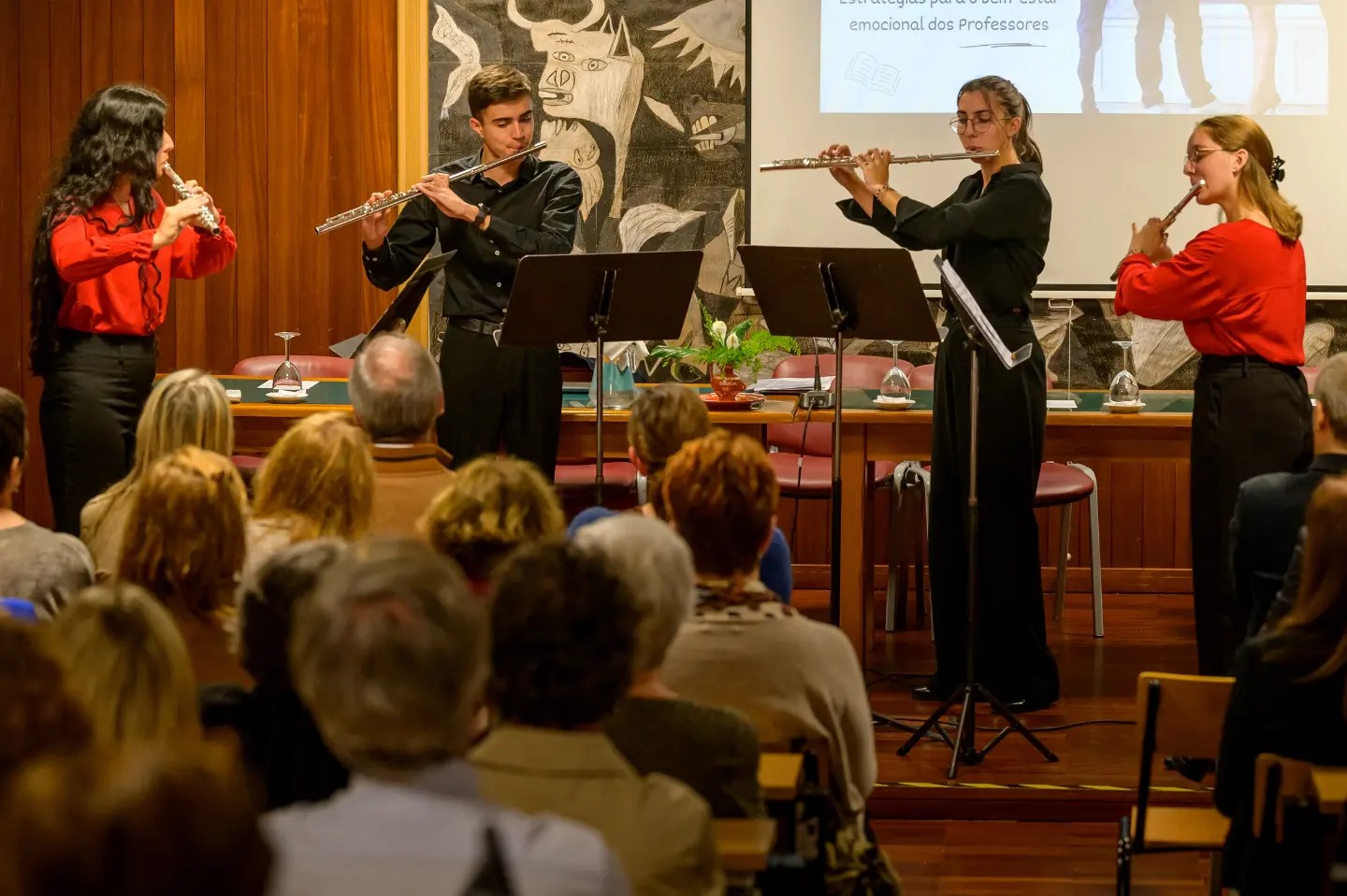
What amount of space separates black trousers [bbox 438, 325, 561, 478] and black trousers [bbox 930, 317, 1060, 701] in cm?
107

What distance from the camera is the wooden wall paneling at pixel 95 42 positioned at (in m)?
6.54

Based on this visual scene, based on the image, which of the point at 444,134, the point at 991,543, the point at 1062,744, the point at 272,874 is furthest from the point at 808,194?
the point at 272,874

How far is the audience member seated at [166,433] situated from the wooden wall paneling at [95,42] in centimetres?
376

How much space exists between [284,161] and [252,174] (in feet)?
0.46

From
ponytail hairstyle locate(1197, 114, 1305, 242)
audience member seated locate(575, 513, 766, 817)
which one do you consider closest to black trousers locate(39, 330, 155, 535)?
audience member seated locate(575, 513, 766, 817)

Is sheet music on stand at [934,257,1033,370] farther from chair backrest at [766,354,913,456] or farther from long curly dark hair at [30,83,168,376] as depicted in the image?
long curly dark hair at [30,83,168,376]

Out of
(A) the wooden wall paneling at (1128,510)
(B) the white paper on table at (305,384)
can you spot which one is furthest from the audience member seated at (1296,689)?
(A) the wooden wall paneling at (1128,510)

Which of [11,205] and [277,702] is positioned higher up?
[11,205]

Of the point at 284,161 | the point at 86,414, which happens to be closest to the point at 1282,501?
the point at 86,414

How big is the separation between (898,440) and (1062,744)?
1.01 m

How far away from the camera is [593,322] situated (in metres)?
4.17

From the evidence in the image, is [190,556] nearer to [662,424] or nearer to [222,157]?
[662,424]

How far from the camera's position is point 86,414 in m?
4.41

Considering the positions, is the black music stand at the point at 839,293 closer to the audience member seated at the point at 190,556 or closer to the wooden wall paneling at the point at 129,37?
the audience member seated at the point at 190,556
